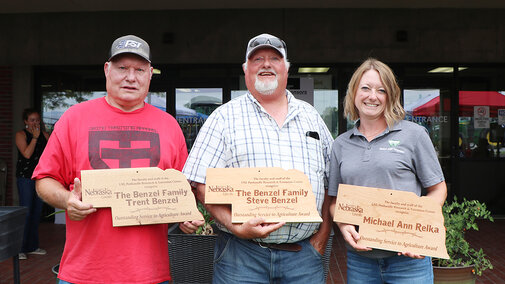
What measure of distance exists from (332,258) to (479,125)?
4.35 m

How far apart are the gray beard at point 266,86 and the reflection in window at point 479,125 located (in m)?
6.69

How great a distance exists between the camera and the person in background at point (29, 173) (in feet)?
17.4

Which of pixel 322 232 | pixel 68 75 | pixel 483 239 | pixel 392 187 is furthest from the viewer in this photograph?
pixel 68 75

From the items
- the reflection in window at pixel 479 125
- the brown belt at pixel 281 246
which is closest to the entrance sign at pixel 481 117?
the reflection in window at pixel 479 125

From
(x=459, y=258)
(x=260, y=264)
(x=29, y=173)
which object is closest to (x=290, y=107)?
(x=260, y=264)

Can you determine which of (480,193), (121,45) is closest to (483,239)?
(480,193)

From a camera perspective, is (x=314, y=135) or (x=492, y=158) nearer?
(x=314, y=135)

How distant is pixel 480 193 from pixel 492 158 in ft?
2.28

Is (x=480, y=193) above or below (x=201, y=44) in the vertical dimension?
below

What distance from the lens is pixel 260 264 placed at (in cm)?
212

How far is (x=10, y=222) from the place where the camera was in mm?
3191

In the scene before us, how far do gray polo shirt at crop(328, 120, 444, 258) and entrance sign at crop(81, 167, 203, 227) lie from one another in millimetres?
865

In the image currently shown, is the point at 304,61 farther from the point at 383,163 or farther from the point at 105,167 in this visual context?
the point at 105,167

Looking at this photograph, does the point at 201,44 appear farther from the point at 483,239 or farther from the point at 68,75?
the point at 483,239
